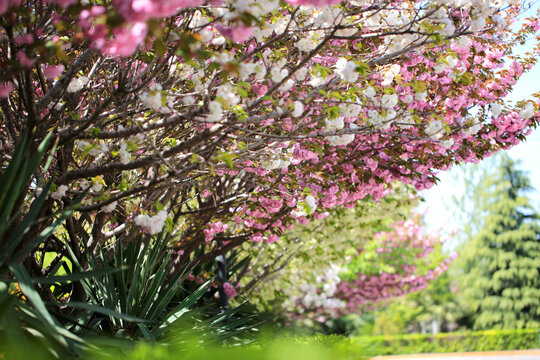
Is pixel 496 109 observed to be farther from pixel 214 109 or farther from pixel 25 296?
pixel 25 296

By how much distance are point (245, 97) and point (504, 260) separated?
2624 centimetres

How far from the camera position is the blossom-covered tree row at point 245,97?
10.9 feet

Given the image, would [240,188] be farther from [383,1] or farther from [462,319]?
[462,319]

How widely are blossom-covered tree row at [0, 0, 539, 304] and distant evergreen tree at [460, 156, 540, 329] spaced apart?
22068mm

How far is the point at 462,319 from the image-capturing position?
31.9 metres

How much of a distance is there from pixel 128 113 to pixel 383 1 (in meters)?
2.13

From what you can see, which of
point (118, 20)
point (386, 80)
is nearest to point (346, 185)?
point (386, 80)

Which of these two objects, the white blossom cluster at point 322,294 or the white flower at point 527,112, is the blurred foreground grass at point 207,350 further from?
the white blossom cluster at point 322,294

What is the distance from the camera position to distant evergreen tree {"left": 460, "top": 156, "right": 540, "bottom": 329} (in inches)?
1014

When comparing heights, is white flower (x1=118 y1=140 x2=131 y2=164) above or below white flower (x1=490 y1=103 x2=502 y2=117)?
below

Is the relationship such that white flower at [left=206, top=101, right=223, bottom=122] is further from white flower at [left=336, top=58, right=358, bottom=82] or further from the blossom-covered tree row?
white flower at [left=336, top=58, right=358, bottom=82]

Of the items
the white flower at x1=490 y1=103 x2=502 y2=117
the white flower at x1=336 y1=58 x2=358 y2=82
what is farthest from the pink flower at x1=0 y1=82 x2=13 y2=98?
the white flower at x1=490 y1=103 x2=502 y2=117

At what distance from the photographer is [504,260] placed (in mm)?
26562

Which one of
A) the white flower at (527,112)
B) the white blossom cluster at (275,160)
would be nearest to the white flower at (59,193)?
the white blossom cluster at (275,160)
